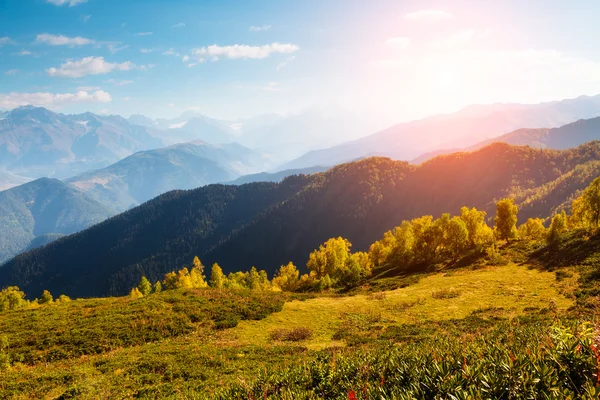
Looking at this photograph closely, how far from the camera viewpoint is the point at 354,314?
36.4m

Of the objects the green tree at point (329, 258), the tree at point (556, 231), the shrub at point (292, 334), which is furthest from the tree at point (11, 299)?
the tree at point (556, 231)

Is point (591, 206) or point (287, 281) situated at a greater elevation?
point (591, 206)

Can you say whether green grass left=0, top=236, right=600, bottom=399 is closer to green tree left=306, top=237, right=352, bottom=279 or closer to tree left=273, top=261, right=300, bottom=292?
green tree left=306, top=237, right=352, bottom=279

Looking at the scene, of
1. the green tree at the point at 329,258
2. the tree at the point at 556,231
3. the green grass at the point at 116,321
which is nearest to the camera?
the green grass at the point at 116,321

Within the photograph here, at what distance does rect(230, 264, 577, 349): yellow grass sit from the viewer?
3106 centimetres

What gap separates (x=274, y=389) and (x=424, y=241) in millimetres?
70201

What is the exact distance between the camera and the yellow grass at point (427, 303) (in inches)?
1223

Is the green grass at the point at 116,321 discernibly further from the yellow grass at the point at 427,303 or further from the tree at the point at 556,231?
the tree at the point at 556,231

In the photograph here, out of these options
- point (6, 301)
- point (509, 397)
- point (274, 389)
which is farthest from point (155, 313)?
point (6, 301)

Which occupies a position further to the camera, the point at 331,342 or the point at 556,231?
the point at 556,231

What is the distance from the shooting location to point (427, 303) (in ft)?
124

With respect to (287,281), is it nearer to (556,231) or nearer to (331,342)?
(556,231)

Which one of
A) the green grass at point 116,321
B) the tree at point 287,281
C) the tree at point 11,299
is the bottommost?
the tree at point 287,281

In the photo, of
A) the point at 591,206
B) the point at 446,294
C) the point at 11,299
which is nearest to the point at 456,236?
the point at 591,206
